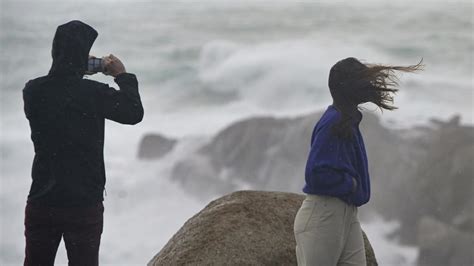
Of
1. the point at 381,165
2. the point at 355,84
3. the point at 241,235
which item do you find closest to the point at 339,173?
the point at 355,84

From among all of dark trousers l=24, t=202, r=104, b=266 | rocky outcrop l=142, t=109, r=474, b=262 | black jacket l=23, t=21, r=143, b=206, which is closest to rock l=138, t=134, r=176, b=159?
rocky outcrop l=142, t=109, r=474, b=262

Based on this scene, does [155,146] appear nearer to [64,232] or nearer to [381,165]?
[381,165]

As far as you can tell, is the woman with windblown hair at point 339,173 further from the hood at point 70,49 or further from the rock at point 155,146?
the rock at point 155,146

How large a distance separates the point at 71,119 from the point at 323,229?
1.19 metres

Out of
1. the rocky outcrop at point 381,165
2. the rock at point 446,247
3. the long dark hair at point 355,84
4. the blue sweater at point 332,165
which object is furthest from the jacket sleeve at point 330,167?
the rocky outcrop at point 381,165

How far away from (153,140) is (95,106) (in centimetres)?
1419

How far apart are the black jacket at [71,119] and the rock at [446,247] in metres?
7.95

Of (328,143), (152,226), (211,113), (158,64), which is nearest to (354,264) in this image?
(328,143)

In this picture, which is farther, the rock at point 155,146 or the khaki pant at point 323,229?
the rock at point 155,146

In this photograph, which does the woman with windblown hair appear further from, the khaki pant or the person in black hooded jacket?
the person in black hooded jacket

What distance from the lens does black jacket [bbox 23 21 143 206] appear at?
3.22 metres

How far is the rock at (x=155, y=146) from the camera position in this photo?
1684 cm

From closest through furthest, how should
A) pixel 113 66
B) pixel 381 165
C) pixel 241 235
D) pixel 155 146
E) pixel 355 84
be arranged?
pixel 355 84 → pixel 113 66 → pixel 241 235 → pixel 381 165 → pixel 155 146

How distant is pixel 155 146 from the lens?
1716 cm
